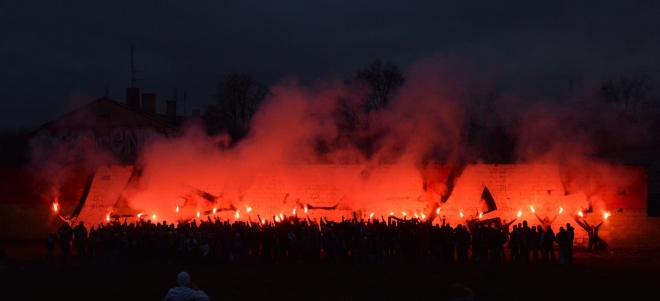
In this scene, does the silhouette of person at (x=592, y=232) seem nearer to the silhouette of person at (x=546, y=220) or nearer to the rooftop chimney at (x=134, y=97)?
the silhouette of person at (x=546, y=220)

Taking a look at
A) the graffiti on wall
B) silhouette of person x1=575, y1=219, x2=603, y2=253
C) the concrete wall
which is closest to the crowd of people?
silhouette of person x1=575, y1=219, x2=603, y2=253

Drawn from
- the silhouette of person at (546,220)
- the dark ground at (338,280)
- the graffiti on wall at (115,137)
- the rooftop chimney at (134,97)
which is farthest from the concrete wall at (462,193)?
the rooftop chimney at (134,97)

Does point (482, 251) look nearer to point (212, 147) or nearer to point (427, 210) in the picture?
point (427, 210)

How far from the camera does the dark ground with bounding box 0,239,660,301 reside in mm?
11148

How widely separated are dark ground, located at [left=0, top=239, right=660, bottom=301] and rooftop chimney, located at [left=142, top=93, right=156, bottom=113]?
21.9 meters

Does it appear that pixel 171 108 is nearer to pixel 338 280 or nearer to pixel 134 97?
pixel 134 97

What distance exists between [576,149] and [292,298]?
1131cm

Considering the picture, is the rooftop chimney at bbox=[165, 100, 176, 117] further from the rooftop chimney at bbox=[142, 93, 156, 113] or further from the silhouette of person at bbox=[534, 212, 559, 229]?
the silhouette of person at bbox=[534, 212, 559, 229]

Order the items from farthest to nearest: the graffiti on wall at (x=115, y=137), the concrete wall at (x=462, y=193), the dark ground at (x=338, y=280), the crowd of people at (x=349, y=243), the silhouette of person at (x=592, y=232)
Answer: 1. the graffiti on wall at (x=115, y=137)
2. the concrete wall at (x=462, y=193)
3. the silhouette of person at (x=592, y=232)
4. the crowd of people at (x=349, y=243)
5. the dark ground at (x=338, y=280)

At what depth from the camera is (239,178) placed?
19.8 meters

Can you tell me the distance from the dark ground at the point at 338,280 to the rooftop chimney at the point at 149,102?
21.9 meters

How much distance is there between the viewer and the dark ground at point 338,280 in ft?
36.6

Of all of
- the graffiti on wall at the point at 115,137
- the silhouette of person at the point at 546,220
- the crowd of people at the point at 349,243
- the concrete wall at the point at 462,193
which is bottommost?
the crowd of people at the point at 349,243

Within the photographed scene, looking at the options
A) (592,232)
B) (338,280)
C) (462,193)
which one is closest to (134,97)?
(462,193)
